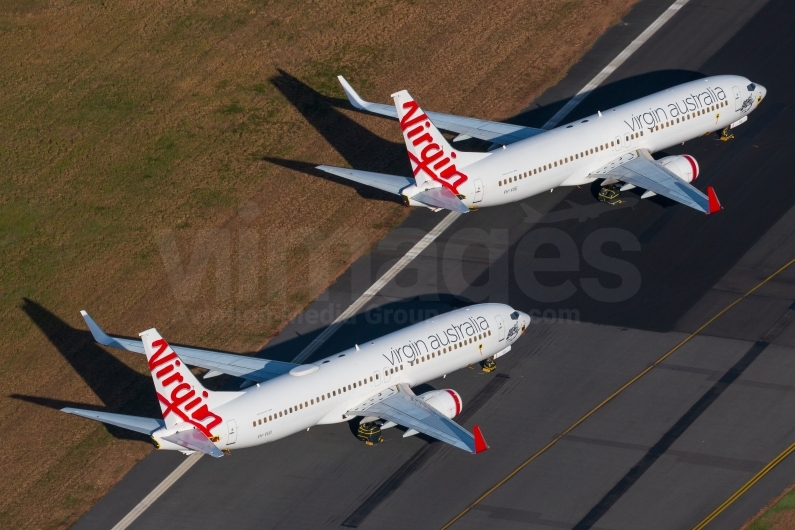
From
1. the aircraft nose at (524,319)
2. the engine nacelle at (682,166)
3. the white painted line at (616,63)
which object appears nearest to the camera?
the aircraft nose at (524,319)

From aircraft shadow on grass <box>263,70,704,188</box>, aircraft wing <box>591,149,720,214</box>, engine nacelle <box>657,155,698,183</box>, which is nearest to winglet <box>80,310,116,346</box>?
aircraft shadow on grass <box>263,70,704,188</box>

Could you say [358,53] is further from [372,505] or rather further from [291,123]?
[372,505]

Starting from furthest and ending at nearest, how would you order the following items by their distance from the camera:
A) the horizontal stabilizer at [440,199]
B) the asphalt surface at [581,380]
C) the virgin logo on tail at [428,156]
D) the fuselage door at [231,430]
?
the horizontal stabilizer at [440,199] < the virgin logo on tail at [428,156] < the asphalt surface at [581,380] < the fuselage door at [231,430]

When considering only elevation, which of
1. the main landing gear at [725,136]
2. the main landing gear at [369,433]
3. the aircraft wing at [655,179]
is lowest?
the main landing gear at [369,433]

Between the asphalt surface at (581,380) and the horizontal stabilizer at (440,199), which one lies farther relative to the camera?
the horizontal stabilizer at (440,199)

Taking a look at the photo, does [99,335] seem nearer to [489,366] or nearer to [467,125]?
[489,366]

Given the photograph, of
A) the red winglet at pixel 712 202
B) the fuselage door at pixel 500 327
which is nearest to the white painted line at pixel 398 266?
the fuselage door at pixel 500 327

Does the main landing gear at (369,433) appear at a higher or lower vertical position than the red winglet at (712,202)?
lower

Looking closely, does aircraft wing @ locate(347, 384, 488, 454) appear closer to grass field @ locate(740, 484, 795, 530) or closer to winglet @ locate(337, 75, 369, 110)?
A: grass field @ locate(740, 484, 795, 530)

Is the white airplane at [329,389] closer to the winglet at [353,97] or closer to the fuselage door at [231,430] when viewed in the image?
the fuselage door at [231,430]
